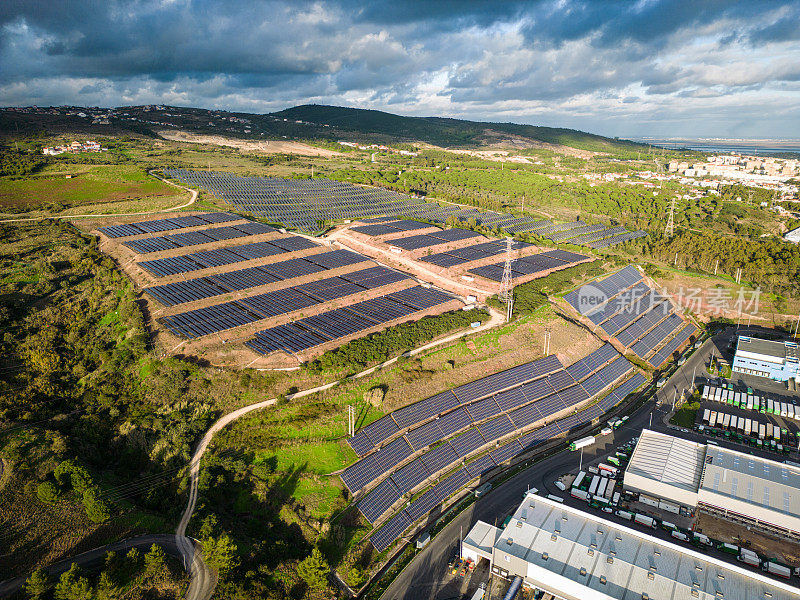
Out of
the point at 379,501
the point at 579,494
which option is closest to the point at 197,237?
the point at 379,501

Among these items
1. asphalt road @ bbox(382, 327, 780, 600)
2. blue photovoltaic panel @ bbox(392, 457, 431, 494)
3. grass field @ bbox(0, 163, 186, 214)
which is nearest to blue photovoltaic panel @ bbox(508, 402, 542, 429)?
asphalt road @ bbox(382, 327, 780, 600)

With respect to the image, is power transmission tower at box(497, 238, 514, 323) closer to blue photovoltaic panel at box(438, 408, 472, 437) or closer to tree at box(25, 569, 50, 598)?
blue photovoltaic panel at box(438, 408, 472, 437)

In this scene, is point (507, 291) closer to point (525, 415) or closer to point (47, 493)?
point (525, 415)

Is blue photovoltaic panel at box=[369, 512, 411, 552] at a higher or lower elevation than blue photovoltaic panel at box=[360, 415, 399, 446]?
lower

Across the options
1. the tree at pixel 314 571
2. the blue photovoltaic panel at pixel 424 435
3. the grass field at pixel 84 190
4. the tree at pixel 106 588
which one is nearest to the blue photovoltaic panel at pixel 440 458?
the blue photovoltaic panel at pixel 424 435

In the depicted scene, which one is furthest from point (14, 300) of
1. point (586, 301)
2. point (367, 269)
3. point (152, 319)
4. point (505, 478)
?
point (586, 301)
